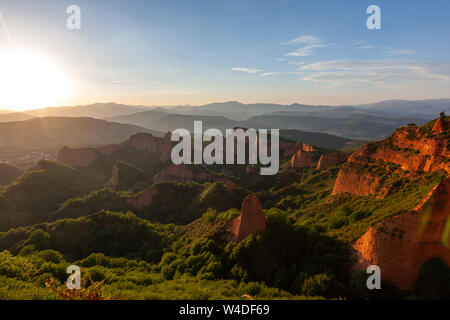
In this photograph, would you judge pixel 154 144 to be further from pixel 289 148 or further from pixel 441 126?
pixel 441 126

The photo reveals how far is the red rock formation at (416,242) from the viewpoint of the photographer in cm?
1590

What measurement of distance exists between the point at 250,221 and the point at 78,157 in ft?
338

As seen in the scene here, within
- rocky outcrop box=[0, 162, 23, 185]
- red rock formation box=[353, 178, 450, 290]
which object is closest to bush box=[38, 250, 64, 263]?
red rock formation box=[353, 178, 450, 290]

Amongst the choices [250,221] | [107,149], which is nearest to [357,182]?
[250,221]

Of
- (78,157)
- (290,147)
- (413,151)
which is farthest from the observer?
(290,147)

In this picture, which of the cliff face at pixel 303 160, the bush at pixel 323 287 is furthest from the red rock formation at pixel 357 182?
the cliff face at pixel 303 160

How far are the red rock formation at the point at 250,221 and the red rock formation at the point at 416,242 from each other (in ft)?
32.1

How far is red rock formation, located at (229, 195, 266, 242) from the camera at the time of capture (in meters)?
23.0

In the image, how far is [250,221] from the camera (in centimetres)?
2322

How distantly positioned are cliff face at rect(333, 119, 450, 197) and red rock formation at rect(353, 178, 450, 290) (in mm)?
9950

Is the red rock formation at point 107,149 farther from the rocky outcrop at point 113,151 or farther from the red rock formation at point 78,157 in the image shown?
the red rock formation at point 78,157

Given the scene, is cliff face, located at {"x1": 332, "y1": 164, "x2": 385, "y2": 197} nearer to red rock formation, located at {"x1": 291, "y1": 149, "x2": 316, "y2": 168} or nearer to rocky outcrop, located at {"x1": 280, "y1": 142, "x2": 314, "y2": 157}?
red rock formation, located at {"x1": 291, "y1": 149, "x2": 316, "y2": 168}

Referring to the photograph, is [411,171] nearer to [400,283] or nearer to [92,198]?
[400,283]
